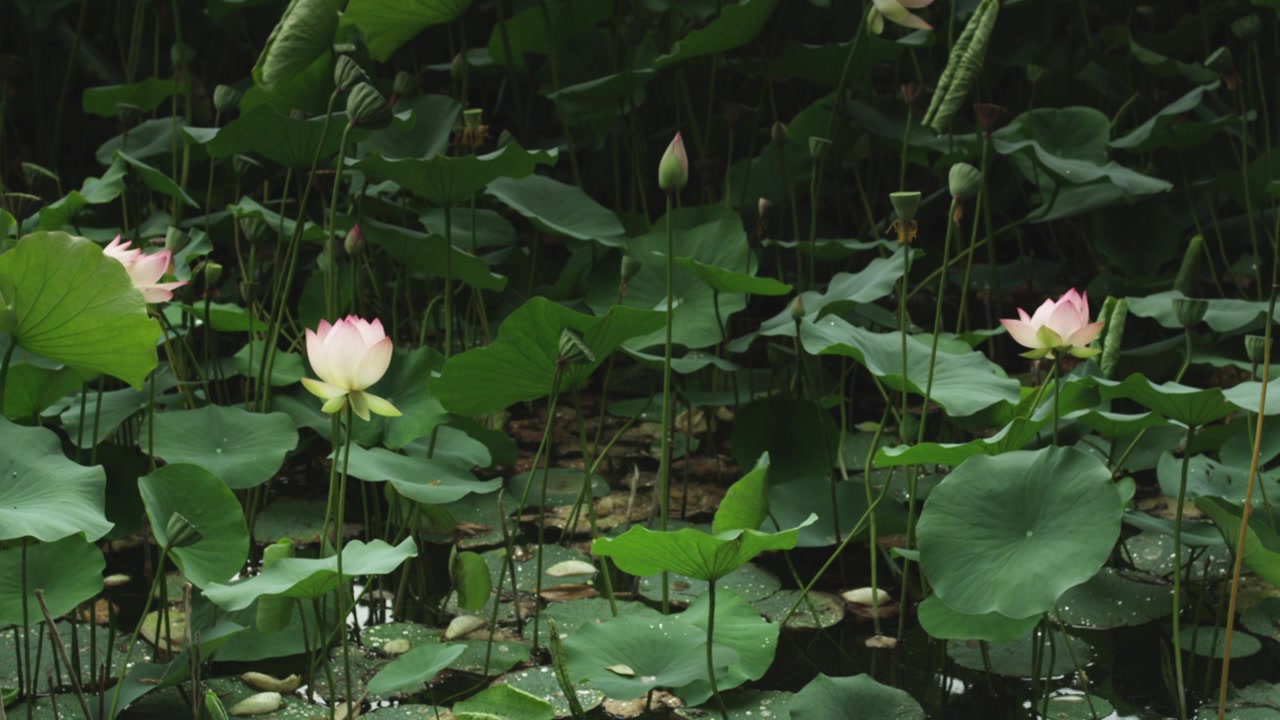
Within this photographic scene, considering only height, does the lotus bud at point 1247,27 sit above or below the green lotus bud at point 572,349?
above

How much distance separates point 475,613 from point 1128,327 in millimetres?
1665

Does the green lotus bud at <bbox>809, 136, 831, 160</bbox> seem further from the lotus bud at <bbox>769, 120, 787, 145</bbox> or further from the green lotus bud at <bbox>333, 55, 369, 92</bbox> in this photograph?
the green lotus bud at <bbox>333, 55, 369, 92</bbox>

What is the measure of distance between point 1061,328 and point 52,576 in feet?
3.35

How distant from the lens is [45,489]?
111cm

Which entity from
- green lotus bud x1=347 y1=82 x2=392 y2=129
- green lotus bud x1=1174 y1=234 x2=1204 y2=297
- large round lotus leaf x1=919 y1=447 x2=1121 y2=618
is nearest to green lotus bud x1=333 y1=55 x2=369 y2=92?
green lotus bud x1=347 y1=82 x2=392 y2=129

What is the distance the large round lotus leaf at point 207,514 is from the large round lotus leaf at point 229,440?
19cm

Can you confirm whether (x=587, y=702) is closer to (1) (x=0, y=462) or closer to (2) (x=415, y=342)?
(1) (x=0, y=462)

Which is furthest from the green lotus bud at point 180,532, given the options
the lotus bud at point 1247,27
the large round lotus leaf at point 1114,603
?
the lotus bud at point 1247,27

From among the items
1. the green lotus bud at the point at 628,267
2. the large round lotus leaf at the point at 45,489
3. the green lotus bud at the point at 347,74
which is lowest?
the large round lotus leaf at the point at 45,489

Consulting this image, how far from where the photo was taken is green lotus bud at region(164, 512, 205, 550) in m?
1.08

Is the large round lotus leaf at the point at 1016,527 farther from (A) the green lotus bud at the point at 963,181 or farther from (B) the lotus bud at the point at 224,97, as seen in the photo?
(B) the lotus bud at the point at 224,97

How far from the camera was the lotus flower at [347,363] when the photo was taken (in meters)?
1.04

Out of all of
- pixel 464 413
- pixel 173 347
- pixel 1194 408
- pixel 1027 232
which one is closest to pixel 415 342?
pixel 173 347

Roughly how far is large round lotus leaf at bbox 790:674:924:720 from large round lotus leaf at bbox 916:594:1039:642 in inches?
4.3
